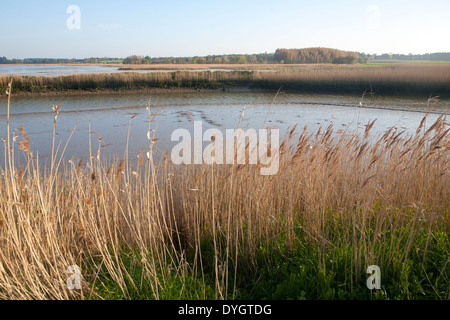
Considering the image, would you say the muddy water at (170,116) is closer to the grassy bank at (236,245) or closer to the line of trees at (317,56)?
the grassy bank at (236,245)

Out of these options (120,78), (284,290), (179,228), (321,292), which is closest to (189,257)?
(179,228)

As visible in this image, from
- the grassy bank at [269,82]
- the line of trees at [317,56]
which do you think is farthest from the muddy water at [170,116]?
the line of trees at [317,56]

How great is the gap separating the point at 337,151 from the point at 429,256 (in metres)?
1.68

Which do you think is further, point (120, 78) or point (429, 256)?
point (120, 78)

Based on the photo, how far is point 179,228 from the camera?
3807mm

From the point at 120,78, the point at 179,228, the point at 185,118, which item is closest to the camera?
the point at 179,228

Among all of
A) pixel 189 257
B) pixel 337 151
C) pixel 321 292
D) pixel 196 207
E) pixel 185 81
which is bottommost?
pixel 189 257

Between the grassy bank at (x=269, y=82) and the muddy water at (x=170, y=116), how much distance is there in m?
1.83

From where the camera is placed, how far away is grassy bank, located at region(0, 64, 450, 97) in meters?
18.8

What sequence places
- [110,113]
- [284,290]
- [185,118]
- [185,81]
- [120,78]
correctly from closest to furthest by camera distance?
1. [284,290]
2. [185,118]
3. [110,113]
4. [120,78]
5. [185,81]

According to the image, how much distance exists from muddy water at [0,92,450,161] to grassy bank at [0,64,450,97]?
6.02 ft

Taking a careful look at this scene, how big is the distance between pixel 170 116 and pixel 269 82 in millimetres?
11215
